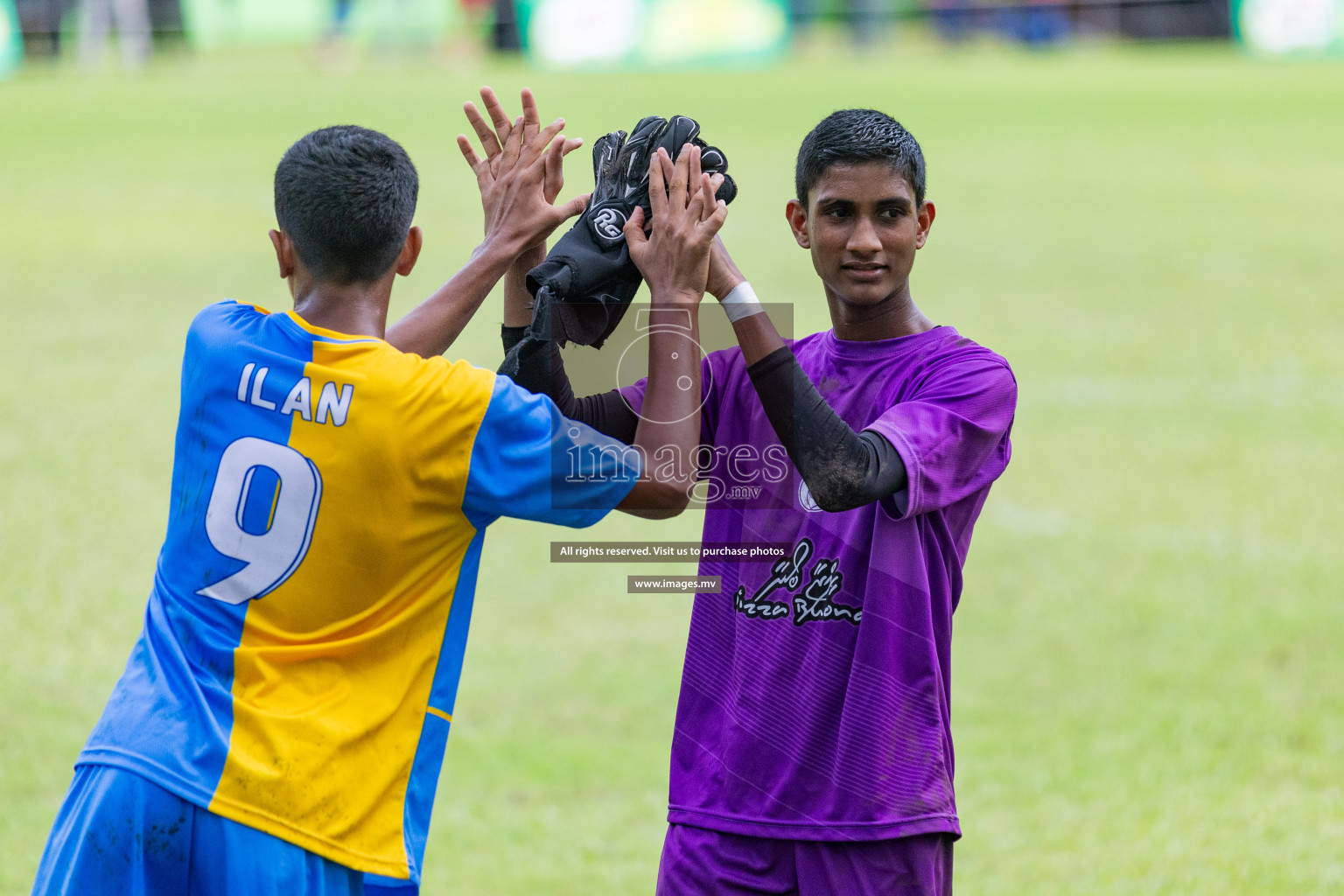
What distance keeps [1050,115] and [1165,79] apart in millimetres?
4708

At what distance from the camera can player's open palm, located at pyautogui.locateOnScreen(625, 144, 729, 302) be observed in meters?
2.70

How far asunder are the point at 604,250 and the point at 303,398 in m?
0.65

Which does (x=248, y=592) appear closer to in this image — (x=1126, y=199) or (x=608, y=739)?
(x=608, y=739)

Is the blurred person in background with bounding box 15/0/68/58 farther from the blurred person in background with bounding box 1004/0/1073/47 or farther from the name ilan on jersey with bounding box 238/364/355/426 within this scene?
the name ilan on jersey with bounding box 238/364/355/426

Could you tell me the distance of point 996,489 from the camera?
10.3 metres

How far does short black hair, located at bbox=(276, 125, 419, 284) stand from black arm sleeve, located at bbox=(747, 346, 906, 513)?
0.72 metres

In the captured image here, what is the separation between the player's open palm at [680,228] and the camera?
8.84 ft

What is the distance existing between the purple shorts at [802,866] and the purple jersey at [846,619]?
1.6 inches

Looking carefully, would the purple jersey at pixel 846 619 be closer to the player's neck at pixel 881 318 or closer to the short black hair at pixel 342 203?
the player's neck at pixel 881 318

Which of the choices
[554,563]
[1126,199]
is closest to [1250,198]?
[1126,199]

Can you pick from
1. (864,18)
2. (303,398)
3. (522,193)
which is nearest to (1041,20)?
(864,18)

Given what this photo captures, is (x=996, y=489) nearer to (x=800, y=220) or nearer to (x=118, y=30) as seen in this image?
(x=800, y=220)

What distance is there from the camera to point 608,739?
6.54 meters

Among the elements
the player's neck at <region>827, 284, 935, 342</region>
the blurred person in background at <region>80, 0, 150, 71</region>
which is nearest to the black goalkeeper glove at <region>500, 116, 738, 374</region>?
the player's neck at <region>827, 284, 935, 342</region>
